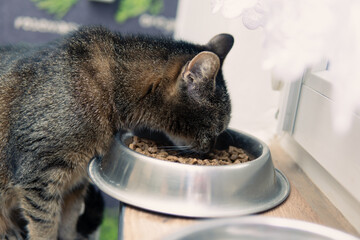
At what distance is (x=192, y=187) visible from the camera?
2.55 feet

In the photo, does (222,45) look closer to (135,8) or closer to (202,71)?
(202,71)

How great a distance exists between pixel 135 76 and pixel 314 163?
0.49m

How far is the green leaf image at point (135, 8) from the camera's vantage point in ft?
7.01

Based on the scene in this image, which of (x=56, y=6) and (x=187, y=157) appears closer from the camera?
(x=187, y=157)

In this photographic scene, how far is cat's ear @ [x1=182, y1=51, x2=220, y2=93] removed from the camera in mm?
867

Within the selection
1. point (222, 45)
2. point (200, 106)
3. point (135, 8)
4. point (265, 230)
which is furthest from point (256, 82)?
point (135, 8)

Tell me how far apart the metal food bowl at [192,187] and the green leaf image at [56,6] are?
1.48 m

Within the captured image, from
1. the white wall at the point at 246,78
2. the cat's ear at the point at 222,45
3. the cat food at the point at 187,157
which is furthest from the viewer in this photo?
the white wall at the point at 246,78

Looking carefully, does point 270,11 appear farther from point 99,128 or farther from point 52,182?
point 52,182

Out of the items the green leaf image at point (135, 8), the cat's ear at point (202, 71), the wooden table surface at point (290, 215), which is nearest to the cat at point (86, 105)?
the cat's ear at point (202, 71)

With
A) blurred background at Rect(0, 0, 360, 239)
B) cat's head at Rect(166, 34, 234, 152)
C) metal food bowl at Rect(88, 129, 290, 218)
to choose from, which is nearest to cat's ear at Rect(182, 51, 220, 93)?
cat's head at Rect(166, 34, 234, 152)

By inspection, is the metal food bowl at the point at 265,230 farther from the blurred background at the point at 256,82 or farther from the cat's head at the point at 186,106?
the cat's head at the point at 186,106

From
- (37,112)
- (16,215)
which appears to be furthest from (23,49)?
(16,215)

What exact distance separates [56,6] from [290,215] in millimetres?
1731
